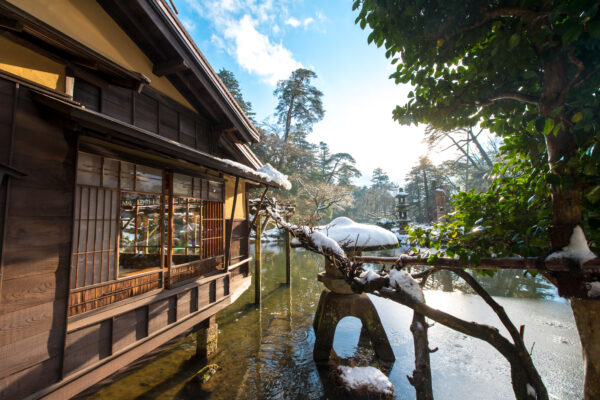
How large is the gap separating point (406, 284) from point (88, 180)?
4642 mm

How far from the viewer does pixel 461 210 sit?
10.5 feet

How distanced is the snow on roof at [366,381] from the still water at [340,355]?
44 cm

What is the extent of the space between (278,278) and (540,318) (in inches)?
432

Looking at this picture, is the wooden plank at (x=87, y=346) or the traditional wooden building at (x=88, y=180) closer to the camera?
the traditional wooden building at (x=88, y=180)

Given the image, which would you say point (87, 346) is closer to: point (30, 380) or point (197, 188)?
point (30, 380)

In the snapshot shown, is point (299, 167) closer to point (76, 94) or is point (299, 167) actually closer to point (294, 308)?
point (294, 308)

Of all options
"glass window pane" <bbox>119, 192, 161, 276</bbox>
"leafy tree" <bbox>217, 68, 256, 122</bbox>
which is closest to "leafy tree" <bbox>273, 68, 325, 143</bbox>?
"leafy tree" <bbox>217, 68, 256, 122</bbox>

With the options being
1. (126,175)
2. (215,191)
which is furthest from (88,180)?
(215,191)

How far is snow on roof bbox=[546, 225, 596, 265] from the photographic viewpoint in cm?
198

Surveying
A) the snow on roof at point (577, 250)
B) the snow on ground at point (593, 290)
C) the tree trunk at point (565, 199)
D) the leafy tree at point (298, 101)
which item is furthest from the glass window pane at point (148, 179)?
the leafy tree at point (298, 101)

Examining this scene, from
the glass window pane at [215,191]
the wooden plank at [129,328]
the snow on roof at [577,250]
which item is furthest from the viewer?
the glass window pane at [215,191]

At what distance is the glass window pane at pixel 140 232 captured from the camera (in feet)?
28.3

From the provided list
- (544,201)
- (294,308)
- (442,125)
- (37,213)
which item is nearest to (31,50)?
(37,213)

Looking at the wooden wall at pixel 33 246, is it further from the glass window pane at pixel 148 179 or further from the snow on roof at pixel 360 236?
the snow on roof at pixel 360 236
